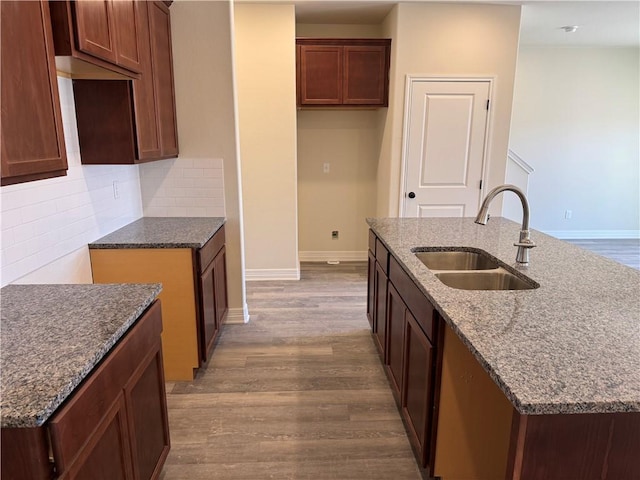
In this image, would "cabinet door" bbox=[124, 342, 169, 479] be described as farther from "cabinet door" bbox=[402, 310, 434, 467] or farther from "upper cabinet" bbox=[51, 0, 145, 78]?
"upper cabinet" bbox=[51, 0, 145, 78]

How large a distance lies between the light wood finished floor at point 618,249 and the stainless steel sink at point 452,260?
4.04 meters

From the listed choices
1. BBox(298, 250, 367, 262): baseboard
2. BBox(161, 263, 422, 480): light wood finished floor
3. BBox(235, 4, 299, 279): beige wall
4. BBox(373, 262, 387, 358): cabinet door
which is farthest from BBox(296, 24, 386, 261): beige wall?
BBox(373, 262, 387, 358): cabinet door

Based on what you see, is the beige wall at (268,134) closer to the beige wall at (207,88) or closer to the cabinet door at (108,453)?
the beige wall at (207,88)

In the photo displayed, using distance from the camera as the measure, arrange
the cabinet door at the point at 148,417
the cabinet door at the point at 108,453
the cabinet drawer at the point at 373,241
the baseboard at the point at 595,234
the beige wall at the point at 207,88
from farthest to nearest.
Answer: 1. the baseboard at the point at 595,234
2. the beige wall at the point at 207,88
3. the cabinet drawer at the point at 373,241
4. the cabinet door at the point at 148,417
5. the cabinet door at the point at 108,453

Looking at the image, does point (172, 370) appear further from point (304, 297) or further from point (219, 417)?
point (304, 297)

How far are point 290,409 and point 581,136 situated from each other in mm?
5845

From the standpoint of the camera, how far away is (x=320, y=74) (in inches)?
172

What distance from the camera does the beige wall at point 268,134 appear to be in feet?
13.2

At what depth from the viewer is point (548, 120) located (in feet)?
19.6

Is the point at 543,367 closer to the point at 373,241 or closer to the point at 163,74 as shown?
the point at 373,241

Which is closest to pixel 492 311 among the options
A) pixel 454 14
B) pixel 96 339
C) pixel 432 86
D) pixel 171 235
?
pixel 96 339

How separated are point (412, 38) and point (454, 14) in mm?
432

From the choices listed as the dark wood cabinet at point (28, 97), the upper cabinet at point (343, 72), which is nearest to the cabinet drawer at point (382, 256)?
the dark wood cabinet at point (28, 97)

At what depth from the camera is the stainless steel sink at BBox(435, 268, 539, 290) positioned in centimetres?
190
